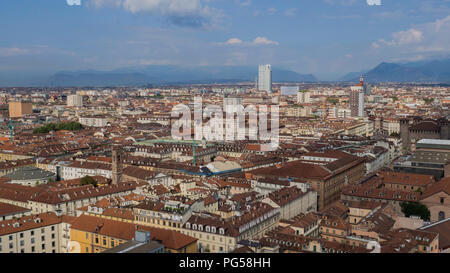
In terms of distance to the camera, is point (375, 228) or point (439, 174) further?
point (439, 174)

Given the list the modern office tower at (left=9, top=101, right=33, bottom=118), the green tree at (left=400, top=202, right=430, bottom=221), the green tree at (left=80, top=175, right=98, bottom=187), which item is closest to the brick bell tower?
the green tree at (left=80, top=175, right=98, bottom=187)

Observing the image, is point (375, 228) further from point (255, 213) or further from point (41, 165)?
point (41, 165)

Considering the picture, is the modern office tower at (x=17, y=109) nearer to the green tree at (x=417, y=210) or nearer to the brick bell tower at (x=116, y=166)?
the brick bell tower at (x=116, y=166)

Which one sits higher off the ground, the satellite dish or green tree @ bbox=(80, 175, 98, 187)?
green tree @ bbox=(80, 175, 98, 187)

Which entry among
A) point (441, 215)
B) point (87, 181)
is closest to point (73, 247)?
point (87, 181)

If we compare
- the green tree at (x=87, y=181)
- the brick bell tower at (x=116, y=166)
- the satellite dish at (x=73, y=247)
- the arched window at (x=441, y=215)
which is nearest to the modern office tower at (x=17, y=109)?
the green tree at (x=87, y=181)

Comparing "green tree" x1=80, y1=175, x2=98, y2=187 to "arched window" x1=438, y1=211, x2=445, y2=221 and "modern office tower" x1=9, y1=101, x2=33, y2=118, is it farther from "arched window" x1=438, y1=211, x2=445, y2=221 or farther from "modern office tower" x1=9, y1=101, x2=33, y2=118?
"modern office tower" x1=9, y1=101, x2=33, y2=118
